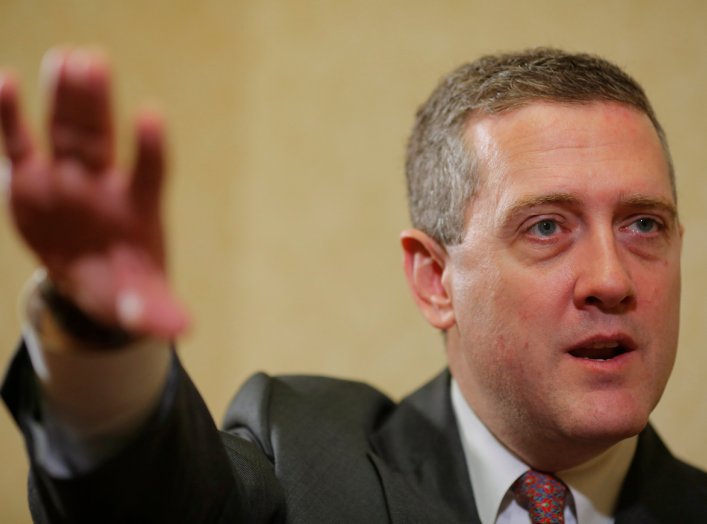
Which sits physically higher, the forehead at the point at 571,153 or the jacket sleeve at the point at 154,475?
the forehead at the point at 571,153

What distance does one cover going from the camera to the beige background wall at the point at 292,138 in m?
2.04

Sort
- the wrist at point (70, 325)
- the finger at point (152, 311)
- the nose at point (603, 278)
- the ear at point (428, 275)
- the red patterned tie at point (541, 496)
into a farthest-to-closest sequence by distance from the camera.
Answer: the ear at point (428, 275)
the red patterned tie at point (541, 496)
the nose at point (603, 278)
the wrist at point (70, 325)
the finger at point (152, 311)

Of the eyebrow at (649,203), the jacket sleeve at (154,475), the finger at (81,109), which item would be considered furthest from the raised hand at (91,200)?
the eyebrow at (649,203)

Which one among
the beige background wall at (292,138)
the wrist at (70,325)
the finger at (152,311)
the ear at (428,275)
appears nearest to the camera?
the finger at (152,311)

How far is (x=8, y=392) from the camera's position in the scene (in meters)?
0.87

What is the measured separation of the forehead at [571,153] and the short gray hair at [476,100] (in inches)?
0.9

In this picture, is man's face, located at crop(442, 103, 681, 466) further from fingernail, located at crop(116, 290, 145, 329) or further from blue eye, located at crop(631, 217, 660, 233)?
fingernail, located at crop(116, 290, 145, 329)

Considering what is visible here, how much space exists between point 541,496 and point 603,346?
27 centimetres

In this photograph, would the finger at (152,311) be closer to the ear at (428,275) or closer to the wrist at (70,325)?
the wrist at (70,325)

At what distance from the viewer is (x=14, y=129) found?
0.68 metres

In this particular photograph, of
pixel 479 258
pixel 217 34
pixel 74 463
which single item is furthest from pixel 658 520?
pixel 217 34

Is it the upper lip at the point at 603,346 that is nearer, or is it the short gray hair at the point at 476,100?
the upper lip at the point at 603,346

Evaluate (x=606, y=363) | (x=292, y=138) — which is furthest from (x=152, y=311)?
(x=292, y=138)

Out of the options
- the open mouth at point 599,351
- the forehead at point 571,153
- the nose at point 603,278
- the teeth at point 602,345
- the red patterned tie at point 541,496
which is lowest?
the red patterned tie at point 541,496
